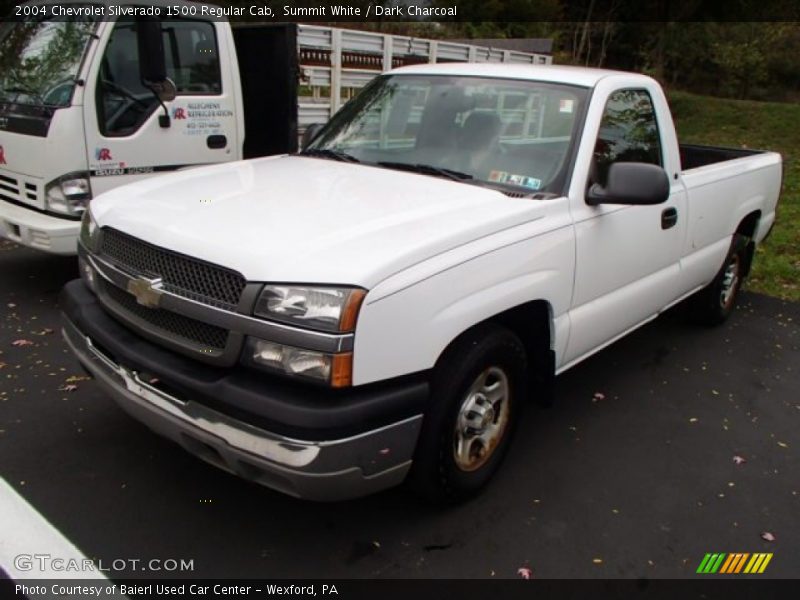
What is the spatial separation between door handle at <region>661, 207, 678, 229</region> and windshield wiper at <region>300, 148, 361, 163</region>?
1.76m

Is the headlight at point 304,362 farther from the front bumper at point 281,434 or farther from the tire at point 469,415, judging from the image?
the tire at point 469,415

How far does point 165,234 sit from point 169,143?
3149mm

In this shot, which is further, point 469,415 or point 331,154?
point 331,154

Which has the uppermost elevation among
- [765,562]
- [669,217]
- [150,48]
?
[150,48]

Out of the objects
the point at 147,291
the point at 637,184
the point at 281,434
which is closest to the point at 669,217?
the point at 637,184

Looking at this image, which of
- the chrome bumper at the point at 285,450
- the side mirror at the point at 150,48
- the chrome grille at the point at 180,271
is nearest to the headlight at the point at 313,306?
the chrome grille at the point at 180,271

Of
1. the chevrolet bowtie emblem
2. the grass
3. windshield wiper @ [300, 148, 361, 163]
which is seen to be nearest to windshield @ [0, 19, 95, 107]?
windshield wiper @ [300, 148, 361, 163]

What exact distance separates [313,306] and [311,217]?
1.77ft

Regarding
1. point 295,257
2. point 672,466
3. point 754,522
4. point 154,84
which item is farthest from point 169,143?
point 754,522

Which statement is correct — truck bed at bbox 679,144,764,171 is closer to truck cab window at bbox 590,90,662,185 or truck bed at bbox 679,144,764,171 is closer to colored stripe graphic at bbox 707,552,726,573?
truck cab window at bbox 590,90,662,185

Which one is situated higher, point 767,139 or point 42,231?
point 42,231

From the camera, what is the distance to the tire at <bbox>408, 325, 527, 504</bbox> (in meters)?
2.61

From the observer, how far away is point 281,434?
7.37ft

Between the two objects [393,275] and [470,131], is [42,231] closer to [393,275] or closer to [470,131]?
[470,131]
